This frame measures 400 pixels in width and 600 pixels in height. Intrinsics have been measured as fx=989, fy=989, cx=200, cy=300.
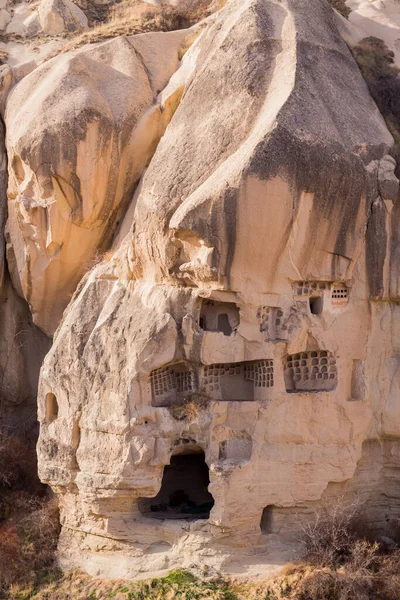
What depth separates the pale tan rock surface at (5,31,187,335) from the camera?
2034 cm

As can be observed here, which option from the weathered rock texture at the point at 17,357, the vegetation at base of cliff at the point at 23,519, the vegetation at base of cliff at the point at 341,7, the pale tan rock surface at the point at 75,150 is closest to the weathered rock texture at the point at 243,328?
the vegetation at base of cliff at the point at 23,519

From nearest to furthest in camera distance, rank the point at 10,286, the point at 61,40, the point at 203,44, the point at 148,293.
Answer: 1. the point at 148,293
2. the point at 203,44
3. the point at 10,286
4. the point at 61,40

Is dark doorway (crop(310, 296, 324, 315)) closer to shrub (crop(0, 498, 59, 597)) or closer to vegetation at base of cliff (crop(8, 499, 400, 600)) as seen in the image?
vegetation at base of cliff (crop(8, 499, 400, 600))

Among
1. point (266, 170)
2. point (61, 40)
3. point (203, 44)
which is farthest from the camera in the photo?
point (61, 40)

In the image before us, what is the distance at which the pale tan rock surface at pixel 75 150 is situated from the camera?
2034 centimetres

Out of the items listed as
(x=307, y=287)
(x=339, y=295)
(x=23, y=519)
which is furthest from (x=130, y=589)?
(x=339, y=295)

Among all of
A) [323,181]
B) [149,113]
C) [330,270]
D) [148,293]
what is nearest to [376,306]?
[330,270]

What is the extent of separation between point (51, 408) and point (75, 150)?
17.2 feet

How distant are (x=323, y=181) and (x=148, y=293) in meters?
3.88

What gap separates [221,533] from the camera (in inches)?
706

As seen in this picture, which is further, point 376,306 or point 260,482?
point 376,306

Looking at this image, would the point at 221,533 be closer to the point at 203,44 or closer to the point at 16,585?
the point at 16,585

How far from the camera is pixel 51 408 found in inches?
774

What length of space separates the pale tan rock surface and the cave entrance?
4268mm
